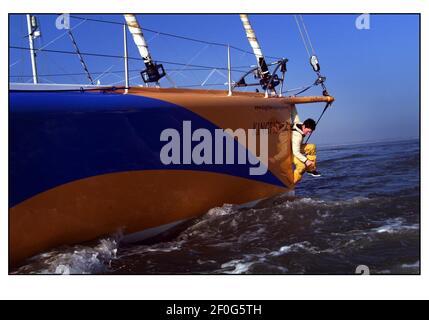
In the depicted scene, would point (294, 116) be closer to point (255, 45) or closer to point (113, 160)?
point (255, 45)

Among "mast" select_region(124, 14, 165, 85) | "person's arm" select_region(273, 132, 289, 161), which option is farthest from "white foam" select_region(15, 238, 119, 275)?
"person's arm" select_region(273, 132, 289, 161)

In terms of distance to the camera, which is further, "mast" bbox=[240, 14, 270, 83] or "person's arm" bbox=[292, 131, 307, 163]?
"mast" bbox=[240, 14, 270, 83]

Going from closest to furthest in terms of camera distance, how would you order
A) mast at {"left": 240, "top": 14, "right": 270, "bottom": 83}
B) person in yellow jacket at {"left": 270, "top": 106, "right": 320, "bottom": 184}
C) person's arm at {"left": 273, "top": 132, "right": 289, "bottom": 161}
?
person's arm at {"left": 273, "top": 132, "right": 289, "bottom": 161} → person in yellow jacket at {"left": 270, "top": 106, "right": 320, "bottom": 184} → mast at {"left": 240, "top": 14, "right": 270, "bottom": 83}

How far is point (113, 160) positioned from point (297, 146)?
3.63 meters

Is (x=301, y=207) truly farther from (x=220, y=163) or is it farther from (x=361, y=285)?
(x=361, y=285)

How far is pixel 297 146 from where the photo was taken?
6.57 meters

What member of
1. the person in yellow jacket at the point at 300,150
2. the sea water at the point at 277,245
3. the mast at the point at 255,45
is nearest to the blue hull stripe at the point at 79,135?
the sea water at the point at 277,245

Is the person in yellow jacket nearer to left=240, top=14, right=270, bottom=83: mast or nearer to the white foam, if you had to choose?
left=240, top=14, right=270, bottom=83: mast

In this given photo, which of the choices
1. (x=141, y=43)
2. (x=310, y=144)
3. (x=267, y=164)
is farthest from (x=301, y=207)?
(x=141, y=43)

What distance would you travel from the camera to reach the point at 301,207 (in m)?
5.68

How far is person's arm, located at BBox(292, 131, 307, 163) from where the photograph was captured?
6504 mm

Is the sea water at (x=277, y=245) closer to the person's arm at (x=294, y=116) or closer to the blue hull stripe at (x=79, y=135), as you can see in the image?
the blue hull stripe at (x=79, y=135)

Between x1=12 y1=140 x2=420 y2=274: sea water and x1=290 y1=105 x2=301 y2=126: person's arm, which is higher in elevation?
x1=290 y1=105 x2=301 y2=126: person's arm
